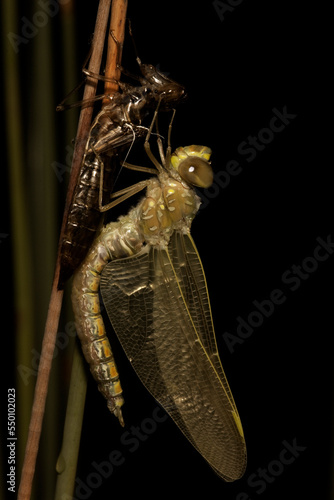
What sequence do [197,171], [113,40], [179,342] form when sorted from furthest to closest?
[179,342] < [197,171] < [113,40]

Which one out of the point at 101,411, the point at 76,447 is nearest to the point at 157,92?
the point at 76,447

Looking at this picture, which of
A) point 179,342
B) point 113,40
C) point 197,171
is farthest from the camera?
point 179,342

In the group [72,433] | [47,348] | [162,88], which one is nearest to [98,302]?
[47,348]

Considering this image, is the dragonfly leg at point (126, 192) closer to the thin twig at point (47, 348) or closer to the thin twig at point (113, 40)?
the thin twig at point (47, 348)

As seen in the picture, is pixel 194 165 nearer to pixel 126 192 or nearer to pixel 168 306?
pixel 126 192

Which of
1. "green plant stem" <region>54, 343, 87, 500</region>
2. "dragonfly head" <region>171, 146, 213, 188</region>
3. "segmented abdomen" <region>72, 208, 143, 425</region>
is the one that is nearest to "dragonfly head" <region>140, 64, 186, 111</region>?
"dragonfly head" <region>171, 146, 213, 188</region>
